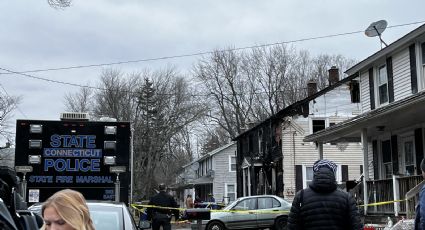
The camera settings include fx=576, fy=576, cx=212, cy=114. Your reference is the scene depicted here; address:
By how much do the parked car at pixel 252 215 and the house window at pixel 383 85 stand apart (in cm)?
528

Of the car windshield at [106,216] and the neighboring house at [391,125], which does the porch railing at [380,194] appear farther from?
the car windshield at [106,216]

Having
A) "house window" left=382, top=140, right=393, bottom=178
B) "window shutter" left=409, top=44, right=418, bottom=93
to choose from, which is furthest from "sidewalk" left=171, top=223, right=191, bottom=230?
"window shutter" left=409, top=44, right=418, bottom=93

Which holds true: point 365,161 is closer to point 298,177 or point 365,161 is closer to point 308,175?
point 298,177

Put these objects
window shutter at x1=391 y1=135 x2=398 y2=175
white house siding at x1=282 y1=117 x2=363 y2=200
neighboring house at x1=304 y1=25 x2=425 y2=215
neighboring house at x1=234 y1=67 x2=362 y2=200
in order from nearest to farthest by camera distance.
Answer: neighboring house at x1=304 y1=25 x2=425 y2=215, window shutter at x1=391 y1=135 x2=398 y2=175, neighboring house at x1=234 y1=67 x2=362 y2=200, white house siding at x1=282 y1=117 x2=363 y2=200

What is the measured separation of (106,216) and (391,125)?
1353cm

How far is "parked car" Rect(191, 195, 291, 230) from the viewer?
21766 millimetres

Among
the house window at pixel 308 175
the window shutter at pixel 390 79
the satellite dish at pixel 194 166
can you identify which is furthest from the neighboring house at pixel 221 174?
the window shutter at pixel 390 79

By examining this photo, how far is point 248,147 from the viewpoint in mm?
39531

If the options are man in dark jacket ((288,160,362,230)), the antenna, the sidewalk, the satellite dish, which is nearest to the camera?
man in dark jacket ((288,160,362,230))

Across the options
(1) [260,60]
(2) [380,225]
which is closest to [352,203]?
(2) [380,225]

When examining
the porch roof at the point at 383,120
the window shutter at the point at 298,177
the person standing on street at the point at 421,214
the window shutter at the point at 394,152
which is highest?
the porch roof at the point at 383,120

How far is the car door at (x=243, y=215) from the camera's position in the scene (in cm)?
2183

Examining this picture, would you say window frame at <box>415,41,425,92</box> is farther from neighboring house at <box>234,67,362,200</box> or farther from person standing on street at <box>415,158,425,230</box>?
person standing on street at <box>415,158,425,230</box>

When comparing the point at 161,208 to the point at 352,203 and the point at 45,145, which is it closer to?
the point at 45,145
